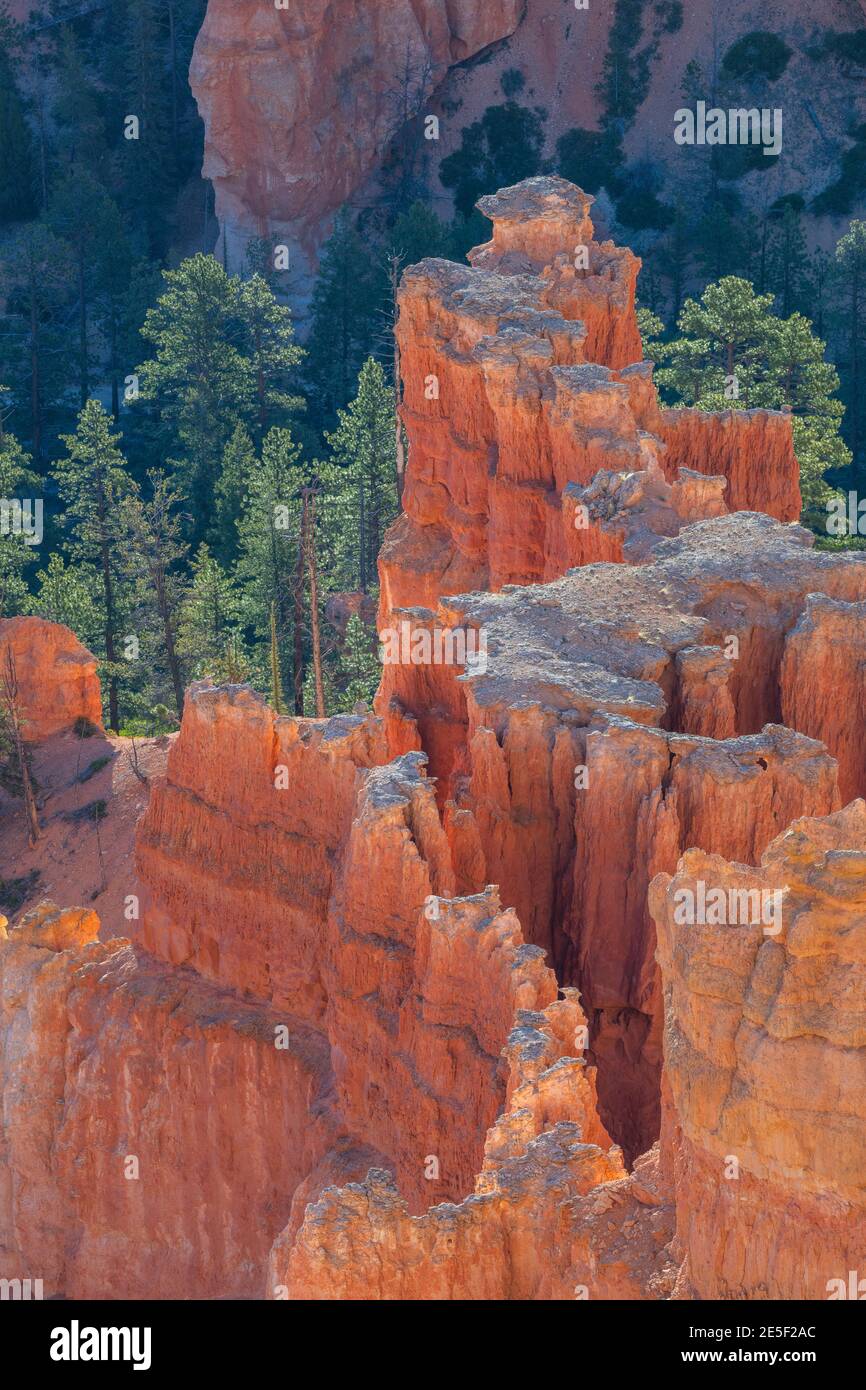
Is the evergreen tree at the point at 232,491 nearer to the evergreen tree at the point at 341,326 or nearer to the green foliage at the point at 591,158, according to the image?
the evergreen tree at the point at 341,326

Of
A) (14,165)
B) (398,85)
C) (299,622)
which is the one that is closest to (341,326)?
(398,85)

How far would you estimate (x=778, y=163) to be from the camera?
3253 inches

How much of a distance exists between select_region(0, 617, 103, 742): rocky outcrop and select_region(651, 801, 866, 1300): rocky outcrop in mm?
33908

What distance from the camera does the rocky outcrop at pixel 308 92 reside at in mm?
80625

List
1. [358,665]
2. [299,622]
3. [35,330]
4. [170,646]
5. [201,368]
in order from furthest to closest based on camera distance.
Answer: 1. [35,330]
2. [201,368]
3. [170,646]
4. [299,622]
5. [358,665]

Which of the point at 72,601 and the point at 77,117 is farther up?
the point at 77,117

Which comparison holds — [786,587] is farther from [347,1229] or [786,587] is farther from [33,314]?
[33,314]

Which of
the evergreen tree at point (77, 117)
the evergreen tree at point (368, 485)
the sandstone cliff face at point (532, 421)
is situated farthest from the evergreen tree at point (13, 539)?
the evergreen tree at point (77, 117)

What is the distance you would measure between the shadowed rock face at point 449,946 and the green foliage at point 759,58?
57015 millimetres

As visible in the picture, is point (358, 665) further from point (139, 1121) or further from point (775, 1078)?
point (775, 1078)

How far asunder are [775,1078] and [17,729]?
3320cm

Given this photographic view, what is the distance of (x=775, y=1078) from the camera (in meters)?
13.8

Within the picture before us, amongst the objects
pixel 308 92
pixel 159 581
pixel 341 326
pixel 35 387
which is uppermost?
pixel 308 92

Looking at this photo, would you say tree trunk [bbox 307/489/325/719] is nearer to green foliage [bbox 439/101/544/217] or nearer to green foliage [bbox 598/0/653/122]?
green foliage [bbox 439/101/544/217]
